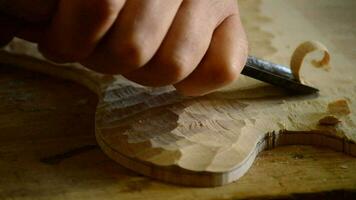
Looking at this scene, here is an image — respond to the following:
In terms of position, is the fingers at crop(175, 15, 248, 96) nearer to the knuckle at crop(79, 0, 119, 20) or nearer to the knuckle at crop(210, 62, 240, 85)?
the knuckle at crop(210, 62, 240, 85)

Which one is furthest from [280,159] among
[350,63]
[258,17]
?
[258,17]

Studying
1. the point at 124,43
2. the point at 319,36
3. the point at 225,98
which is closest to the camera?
the point at 124,43

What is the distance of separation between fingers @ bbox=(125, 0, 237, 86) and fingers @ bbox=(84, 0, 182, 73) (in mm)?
11

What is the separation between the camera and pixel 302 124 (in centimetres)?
64

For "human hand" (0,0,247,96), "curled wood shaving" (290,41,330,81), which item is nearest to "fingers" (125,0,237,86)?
"human hand" (0,0,247,96)

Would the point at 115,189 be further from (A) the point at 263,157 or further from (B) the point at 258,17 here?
(B) the point at 258,17

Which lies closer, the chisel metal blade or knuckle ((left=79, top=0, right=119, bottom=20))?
knuckle ((left=79, top=0, right=119, bottom=20))

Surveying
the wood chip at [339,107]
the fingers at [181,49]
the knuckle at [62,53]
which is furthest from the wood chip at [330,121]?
the knuckle at [62,53]

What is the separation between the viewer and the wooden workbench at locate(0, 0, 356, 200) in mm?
550

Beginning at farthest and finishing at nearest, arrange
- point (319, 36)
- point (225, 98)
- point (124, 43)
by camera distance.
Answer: point (319, 36)
point (225, 98)
point (124, 43)

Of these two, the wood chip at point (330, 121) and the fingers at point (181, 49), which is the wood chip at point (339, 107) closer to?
the wood chip at point (330, 121)

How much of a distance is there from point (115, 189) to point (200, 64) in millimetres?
144

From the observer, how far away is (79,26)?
55 cm

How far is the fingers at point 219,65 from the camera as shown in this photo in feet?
1.98
